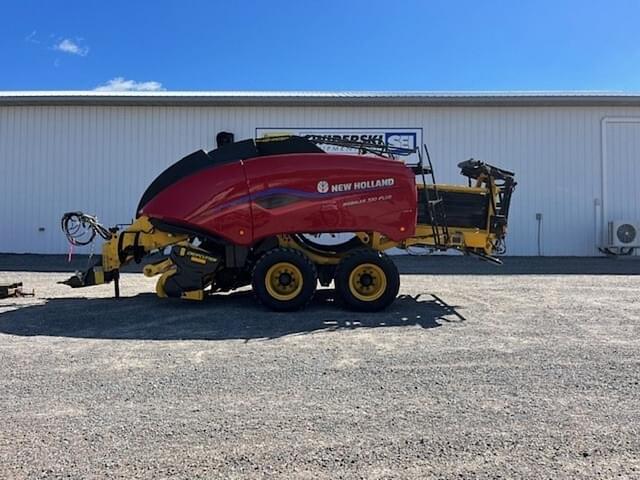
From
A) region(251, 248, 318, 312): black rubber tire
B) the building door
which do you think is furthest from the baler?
the building door

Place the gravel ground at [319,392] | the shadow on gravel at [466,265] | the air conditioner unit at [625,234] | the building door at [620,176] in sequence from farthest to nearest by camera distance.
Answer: the building door at [620,176]
the air conditioner unit at [625,234]
the shadow on gravel at [466,265]
the gravel ground at [319,392]

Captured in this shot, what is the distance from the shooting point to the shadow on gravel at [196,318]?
6547mm

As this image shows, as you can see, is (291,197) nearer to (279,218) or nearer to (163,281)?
(279,218)

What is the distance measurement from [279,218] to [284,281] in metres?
0.90

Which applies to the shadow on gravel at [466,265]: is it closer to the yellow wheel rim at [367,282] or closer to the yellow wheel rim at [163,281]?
the yellow wheel rim at [367,282]

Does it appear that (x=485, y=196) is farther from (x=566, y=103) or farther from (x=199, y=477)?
(x=566, y=103)

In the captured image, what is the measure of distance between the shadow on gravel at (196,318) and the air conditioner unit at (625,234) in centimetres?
975

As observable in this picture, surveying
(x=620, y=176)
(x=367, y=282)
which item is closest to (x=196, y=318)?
(x=367, y=282)

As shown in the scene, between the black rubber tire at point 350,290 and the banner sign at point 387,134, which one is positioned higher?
the banner sign at point 387,134

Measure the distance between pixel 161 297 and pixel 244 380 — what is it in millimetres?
4467

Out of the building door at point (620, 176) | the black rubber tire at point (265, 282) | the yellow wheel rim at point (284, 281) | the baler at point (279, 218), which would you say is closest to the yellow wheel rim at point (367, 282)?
the baler at point (279, 218)

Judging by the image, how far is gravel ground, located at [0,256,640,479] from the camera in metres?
3.21

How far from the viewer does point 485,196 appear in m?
8.73

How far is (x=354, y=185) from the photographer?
25.9ft
